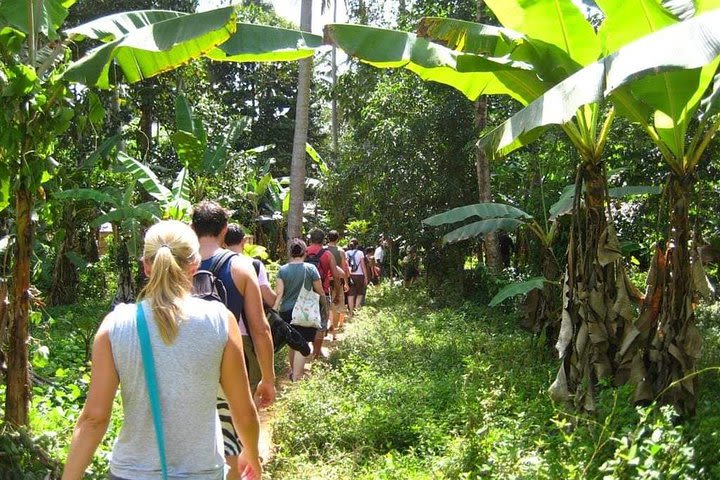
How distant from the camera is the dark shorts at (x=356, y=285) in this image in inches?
554

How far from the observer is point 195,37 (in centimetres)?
502

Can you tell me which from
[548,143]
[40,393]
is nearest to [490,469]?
[40,393]

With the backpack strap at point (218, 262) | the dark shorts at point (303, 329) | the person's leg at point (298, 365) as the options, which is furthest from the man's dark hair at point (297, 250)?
the backpack strap at point (218, 262)

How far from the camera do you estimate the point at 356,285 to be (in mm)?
14305

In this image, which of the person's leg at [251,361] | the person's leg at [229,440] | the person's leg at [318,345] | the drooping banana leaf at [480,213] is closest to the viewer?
the person's leg at [229,440]

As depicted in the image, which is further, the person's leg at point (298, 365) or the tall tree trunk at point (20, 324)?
the person's leg at point (298, 365)

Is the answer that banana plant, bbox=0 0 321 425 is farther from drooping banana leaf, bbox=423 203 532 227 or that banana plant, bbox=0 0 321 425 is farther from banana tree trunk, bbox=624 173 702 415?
drooping banana leaf, bbox=423 203 532 227

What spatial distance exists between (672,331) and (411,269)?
12097 millimetres

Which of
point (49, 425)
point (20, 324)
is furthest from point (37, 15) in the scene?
point (49, 425)

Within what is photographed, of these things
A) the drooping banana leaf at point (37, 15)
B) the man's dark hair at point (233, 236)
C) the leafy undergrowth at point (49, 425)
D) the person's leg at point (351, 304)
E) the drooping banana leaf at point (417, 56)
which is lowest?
the person's leg at point (351, 304)

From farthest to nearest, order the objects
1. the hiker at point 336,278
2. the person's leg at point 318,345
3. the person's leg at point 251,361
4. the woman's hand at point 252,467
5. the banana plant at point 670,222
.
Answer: the hiker at point 336,278
the person's leg at point 318,345
the banana plant at point 670,222
the person's leg at point 251,361
the woman's hand at point 252,467

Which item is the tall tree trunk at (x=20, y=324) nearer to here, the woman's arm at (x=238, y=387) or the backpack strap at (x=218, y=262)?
the backpack strap at (x=218, y=262)

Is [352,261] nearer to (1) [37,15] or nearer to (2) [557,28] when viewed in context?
(2) [557,28]

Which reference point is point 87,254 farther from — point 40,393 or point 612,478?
point 612,478
